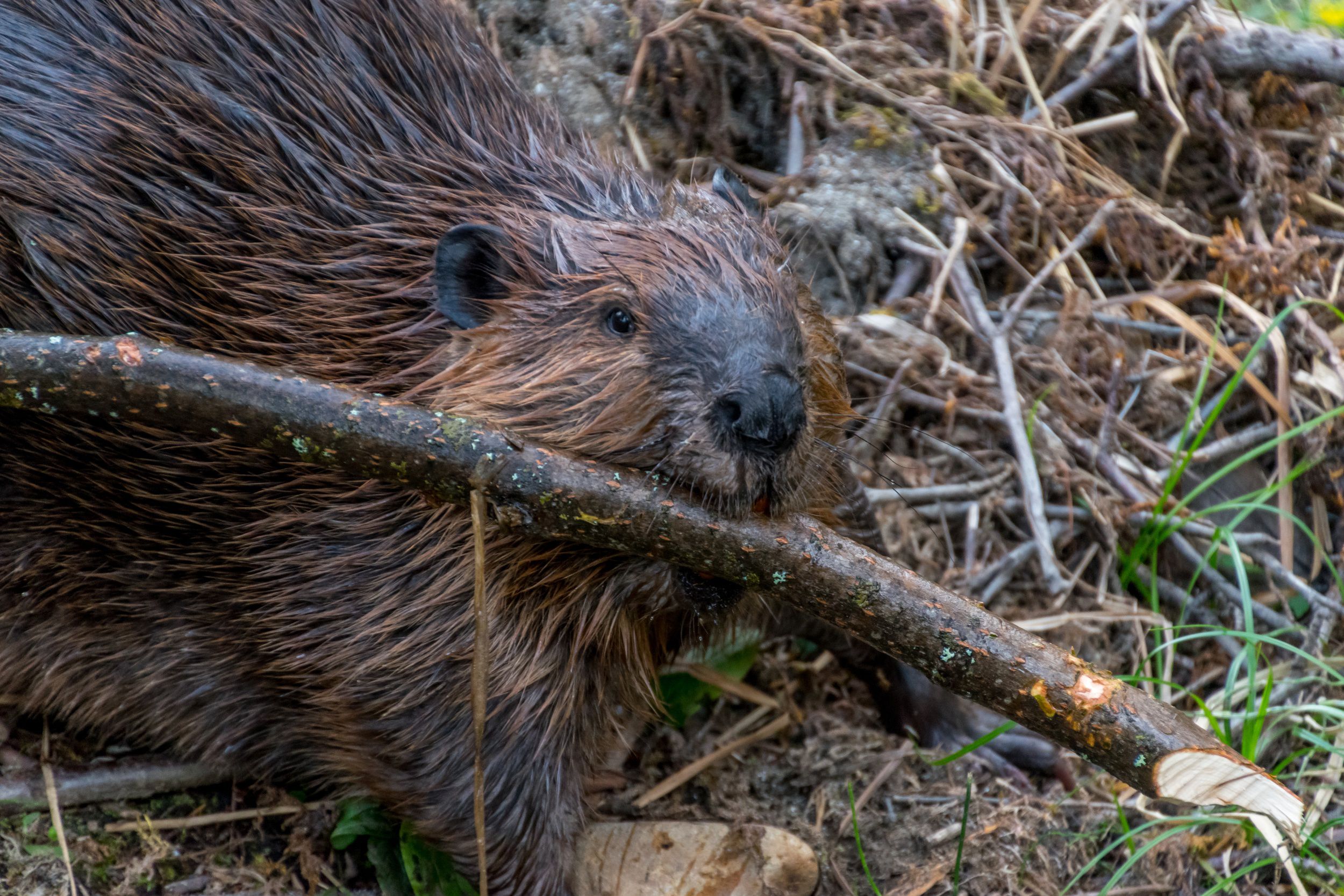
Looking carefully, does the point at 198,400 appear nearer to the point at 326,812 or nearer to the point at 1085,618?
the point at 326,812

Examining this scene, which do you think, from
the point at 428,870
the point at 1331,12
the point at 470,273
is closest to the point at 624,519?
the point at 470,273

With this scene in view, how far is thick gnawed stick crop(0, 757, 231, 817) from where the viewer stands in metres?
3.06

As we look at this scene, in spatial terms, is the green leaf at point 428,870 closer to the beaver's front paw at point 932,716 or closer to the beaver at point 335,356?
the beaver at point 335,356

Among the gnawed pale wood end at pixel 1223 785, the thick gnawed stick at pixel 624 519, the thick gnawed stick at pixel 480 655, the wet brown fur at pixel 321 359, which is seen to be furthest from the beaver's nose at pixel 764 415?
the gnawed pale wood end at pixel 1223 785

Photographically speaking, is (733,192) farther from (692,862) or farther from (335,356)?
(692,862)

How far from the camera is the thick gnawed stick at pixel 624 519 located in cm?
209

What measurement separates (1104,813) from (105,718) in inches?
104

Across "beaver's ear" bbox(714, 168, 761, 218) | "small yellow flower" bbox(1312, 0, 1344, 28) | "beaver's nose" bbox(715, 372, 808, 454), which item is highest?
"small yellow flower" bbox(1312, 0, 1344, 28)

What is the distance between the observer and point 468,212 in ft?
9.50

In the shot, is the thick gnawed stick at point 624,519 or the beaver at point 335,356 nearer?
the thick gnawed stick at point 624,519

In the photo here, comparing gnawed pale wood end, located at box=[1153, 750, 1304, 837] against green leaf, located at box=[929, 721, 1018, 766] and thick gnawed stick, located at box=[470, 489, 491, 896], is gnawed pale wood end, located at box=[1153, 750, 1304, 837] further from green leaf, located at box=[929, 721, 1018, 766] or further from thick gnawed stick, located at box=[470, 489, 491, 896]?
thick gnawed stick, located at box=[470, 489, 491, 896]

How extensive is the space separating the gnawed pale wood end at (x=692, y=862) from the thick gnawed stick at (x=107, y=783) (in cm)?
102

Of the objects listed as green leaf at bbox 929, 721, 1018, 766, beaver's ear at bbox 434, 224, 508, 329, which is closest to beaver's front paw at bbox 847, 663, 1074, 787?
green leaf at bbox 929, 721, 1018, 766

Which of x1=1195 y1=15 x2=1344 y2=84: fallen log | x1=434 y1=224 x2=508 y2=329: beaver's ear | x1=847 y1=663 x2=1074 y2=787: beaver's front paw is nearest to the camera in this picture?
x1=434 y1=224 x2=508 y2=329: beaver's ear
